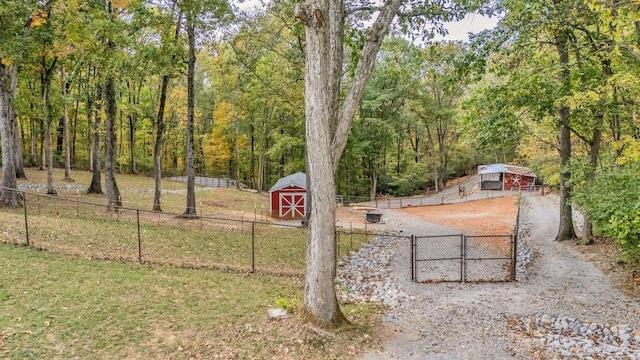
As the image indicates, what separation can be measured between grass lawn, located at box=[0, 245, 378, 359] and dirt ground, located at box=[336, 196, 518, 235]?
1216cm

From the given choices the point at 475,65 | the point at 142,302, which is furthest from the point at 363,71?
the point at 142,302

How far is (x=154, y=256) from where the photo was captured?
948 centimetres

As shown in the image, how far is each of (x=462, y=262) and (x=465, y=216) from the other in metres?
16.3

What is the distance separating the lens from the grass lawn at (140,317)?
5070 millimetres

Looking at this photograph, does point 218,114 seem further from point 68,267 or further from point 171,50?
point 68,267

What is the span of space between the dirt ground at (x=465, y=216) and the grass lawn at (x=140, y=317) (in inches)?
479

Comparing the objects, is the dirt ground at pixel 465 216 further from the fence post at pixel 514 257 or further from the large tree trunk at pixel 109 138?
the large tree trunk at pixel 109 138

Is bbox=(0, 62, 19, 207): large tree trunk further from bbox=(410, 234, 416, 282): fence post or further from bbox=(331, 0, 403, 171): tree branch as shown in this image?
bbox=(410, 234, 416, 282): fence post

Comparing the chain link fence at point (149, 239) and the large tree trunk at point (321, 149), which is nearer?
the large tree trunk at point (321, 149)

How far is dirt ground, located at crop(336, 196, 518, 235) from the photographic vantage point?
773 inches

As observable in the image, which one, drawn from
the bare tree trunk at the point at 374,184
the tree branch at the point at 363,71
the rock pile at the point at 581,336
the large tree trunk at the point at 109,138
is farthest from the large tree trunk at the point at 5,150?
the bare tree trunk at the point at 374,184

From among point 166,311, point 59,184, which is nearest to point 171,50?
point 166,311

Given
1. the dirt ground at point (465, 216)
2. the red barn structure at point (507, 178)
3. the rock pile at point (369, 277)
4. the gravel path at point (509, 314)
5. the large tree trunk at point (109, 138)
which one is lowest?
the dirt ground at point (465, 216)

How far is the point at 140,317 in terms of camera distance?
5.98m
